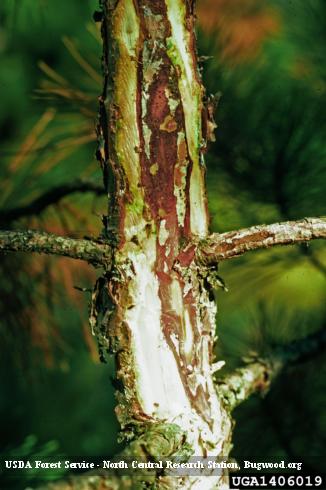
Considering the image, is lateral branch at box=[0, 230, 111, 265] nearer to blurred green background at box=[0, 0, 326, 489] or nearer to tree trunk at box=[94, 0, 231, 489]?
tree trunk at box=[94, 0, 231, 489]

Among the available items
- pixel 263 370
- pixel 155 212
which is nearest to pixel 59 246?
pixel 155 212

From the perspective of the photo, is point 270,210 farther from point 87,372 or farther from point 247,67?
point 87,372

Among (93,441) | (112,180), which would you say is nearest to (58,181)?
(112,180)

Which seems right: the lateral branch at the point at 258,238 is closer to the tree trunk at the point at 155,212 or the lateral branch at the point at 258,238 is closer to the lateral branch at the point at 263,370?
the tree trunk at the point at 155,212

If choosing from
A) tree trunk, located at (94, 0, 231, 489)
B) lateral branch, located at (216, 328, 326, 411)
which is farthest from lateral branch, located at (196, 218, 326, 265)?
lateral branch, located at (216, 328, 326, 411)

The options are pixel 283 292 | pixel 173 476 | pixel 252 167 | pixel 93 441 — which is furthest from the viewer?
pixel 93 441

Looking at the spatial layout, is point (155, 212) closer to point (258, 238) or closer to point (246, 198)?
point (258, 238)

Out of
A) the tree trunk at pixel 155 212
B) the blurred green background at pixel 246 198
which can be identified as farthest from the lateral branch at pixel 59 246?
the blurred green background at pixel 246 198
